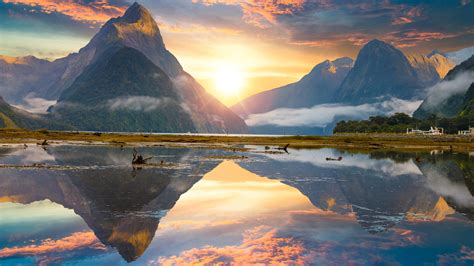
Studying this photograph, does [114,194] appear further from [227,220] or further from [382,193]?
[382,193]

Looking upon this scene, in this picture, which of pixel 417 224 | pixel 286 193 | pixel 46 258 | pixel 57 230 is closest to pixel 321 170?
pixel 286 193

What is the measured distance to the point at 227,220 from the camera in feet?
99.3

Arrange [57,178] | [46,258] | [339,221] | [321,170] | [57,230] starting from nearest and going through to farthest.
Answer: [46,258] → [57,230] → [339,221] → [57,178] → [321,170]

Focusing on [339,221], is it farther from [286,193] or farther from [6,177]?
[6,177]

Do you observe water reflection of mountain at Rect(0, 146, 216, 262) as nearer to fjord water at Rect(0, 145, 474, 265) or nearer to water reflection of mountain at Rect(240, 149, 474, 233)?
fjord water at Rect(0, 145, 474, 265)

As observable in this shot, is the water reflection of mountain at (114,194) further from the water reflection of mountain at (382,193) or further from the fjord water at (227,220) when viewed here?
the water reflection of mountain at (382,193)

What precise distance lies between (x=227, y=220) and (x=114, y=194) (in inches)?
535

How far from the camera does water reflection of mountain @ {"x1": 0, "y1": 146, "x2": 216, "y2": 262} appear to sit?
1014 inches

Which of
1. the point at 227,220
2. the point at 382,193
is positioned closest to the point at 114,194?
the point at 227,220

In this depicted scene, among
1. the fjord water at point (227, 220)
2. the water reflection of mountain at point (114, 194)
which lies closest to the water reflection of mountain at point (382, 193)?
the fjord water at point (227, 220)

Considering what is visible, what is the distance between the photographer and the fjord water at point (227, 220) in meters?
21.9

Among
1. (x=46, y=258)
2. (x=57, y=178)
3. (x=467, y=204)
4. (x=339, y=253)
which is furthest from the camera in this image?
(x=57, y=178)

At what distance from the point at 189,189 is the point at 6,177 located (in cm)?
2175

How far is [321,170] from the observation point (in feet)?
225
